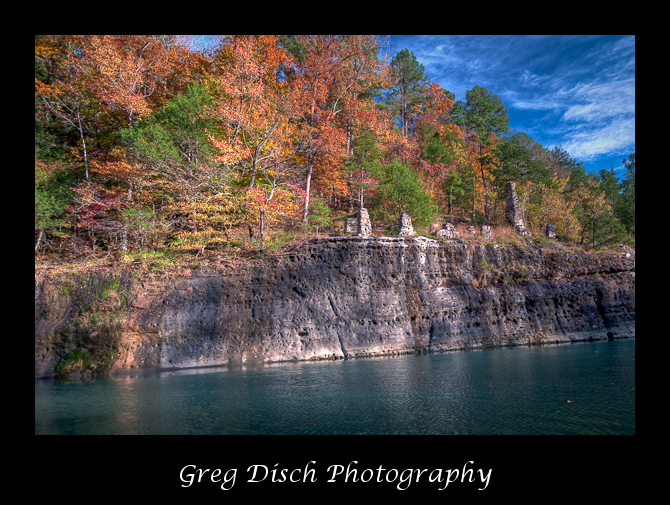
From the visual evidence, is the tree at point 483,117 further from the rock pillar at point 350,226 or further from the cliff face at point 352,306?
the rock pillar at point 350,226

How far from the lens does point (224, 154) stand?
16.1m

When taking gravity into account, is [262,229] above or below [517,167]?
below

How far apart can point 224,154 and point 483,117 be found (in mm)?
26062

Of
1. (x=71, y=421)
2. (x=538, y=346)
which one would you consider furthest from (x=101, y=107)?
(x=538, y=346)

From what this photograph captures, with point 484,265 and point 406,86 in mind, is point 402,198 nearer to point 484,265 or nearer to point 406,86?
point 484,265

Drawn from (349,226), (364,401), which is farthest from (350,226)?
(364,401)

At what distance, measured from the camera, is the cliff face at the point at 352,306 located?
11500 millimetres

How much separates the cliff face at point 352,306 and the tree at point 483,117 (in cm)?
1385

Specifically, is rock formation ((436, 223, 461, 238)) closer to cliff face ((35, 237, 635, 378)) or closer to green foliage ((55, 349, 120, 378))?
cliff face ((35, 237, 635, 378))

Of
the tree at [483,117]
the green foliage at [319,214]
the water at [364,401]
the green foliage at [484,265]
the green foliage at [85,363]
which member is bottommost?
the green foliage at [85,363]

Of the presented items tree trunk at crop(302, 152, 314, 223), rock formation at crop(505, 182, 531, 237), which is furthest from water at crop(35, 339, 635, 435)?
rock formation at crop(505, 182, 531, 237)

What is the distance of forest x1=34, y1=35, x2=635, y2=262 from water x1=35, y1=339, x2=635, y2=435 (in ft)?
24.2

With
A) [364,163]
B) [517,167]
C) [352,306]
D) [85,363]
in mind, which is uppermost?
[517,167]

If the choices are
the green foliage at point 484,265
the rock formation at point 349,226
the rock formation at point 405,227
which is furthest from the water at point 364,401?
the rock formation at point 349,226
